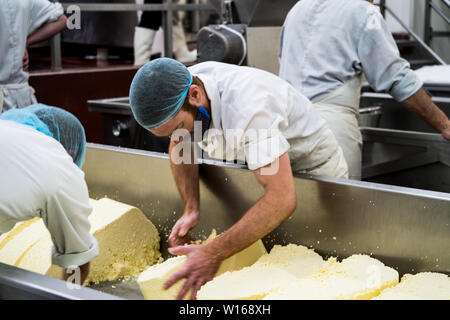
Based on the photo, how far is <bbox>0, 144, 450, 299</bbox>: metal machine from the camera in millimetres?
1678

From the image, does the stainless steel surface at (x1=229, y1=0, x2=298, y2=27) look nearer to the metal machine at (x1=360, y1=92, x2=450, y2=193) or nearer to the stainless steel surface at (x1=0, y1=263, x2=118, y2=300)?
the metal machine at (x1=360, y1=92, x2=450, y2=193)

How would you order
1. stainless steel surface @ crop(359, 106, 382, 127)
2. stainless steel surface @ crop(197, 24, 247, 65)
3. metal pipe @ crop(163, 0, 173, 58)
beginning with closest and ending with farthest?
stainless steel surface @ crop(197, 24, 247, 65)
stainless steel surface @ crop(359, 106, 382, 127)
metal pipe @ crop(163, 0, 173, 58)

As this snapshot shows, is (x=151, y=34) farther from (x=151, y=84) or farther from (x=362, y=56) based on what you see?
(x=151, y=84)

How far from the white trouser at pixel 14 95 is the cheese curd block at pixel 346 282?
1.90 metres

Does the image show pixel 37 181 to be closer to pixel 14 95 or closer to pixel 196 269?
pixel 196 269

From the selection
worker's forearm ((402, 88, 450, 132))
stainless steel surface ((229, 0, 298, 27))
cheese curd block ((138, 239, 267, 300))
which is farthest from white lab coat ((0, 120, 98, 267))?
stainless steel surface ((229, 0, 298, 27))

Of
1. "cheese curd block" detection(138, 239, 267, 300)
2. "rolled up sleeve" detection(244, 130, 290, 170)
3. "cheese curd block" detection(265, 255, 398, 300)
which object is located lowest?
"cheese curd block" detection(138, 239, 267, 300)

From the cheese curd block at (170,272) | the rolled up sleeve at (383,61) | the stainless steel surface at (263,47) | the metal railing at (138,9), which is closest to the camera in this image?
the cheese curd block at (170,272)

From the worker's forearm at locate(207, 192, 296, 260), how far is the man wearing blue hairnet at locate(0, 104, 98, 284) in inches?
14.0

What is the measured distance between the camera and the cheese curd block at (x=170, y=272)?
1.80 metres

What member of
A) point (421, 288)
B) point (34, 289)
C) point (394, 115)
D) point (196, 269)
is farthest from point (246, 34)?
point (34, 289)

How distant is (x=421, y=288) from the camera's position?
5.26 ft

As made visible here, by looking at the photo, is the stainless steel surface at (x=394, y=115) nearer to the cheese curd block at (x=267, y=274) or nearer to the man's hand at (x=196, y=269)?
the cheese curd block at (x=267, y=274)

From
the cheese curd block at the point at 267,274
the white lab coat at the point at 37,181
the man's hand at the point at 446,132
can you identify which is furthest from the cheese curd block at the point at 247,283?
the man's hand at the point at 446,132
